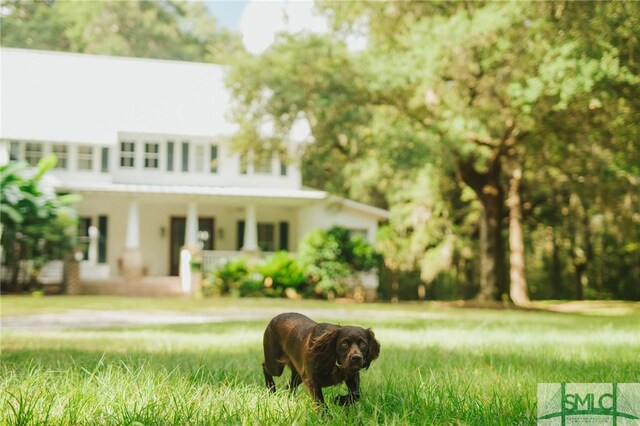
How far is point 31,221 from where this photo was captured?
21.9 m

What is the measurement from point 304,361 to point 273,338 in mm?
559

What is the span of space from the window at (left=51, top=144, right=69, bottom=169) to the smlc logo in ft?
83.8

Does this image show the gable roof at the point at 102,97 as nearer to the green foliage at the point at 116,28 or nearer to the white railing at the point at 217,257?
the green foliage at the point at 116,28

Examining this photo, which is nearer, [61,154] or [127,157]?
[61,154]

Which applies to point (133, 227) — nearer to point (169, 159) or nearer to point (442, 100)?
point (169, 159)

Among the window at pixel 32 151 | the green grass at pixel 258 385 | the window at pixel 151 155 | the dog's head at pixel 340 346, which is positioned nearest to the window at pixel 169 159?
the window at pixel 151 155

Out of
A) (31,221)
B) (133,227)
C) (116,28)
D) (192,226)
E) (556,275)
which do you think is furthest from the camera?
(116,28)

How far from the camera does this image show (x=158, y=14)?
40531 millimetres

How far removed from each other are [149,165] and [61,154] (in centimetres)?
325

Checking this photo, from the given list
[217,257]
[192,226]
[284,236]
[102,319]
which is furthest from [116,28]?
[102,319]

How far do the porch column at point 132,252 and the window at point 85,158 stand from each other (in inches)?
97.1

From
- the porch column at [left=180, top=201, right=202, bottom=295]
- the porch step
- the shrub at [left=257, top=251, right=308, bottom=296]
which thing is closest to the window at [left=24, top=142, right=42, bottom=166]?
the porch step

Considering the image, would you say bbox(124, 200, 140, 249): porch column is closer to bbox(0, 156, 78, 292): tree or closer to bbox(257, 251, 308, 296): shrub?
bbox(0, 156, 78, 292): tree

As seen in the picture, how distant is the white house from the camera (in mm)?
26031
